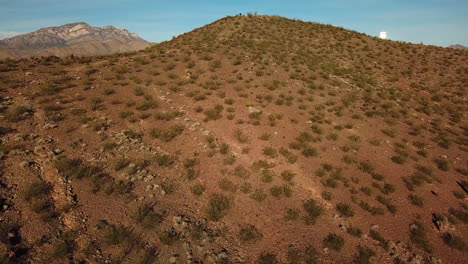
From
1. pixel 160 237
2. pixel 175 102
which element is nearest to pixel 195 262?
pixel 160 237

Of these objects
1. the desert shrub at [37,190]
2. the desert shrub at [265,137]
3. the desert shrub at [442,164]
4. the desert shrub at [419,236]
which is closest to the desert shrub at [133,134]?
the desert shrub at [37,190]

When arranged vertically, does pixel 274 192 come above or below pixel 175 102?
below

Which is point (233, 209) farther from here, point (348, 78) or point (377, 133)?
point (348, 78)

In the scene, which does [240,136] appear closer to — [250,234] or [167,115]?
[167,115]

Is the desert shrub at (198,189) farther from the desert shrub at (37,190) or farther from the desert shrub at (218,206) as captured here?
the desert shrub at (37,190)

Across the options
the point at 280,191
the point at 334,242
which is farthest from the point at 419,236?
the point at 280,191

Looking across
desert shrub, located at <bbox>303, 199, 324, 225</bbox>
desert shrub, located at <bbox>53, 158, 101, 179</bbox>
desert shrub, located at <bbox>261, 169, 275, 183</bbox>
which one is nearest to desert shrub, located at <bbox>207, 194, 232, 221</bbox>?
desert shrub, located at <bbox>261, 169, 275, 183</bbox>

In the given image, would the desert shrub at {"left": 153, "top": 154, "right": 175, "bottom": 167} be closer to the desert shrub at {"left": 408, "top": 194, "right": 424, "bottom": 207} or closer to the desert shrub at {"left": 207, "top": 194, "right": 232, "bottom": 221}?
the desert shrub at {"left": 207, "top": 194, "right": 232, "bottom": 221}
